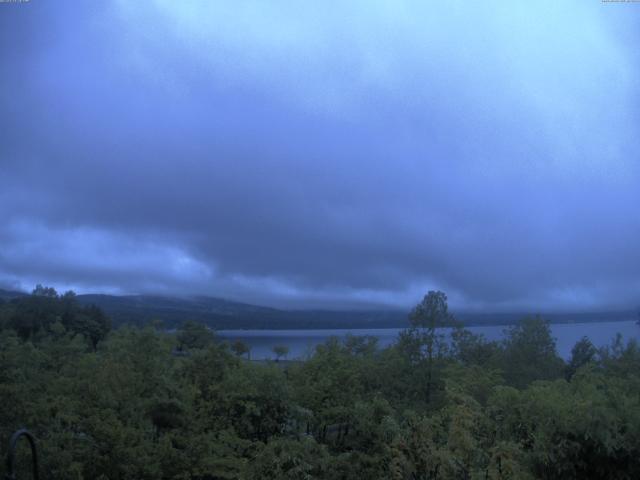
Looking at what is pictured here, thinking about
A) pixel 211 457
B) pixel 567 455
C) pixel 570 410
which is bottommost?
pixel 211 457

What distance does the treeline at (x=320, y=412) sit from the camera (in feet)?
26.0

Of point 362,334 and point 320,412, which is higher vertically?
point 362,334

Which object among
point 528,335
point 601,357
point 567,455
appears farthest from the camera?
point 528,335

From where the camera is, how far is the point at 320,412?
44.9 ft

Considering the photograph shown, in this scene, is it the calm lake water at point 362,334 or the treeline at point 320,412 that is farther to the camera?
the calm lake water at point 362,334

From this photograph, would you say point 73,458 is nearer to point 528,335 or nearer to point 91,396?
point 91,396

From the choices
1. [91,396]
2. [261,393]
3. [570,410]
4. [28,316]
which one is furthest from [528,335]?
[28,316]

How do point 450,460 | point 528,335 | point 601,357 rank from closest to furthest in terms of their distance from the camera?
point 450,460 → point 601,357 → point 528,335

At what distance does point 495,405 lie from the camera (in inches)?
396

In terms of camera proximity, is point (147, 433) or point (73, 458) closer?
point (73, 458)

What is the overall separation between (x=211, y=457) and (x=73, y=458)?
7.96ft

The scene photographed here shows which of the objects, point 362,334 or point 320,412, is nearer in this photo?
point 320,412

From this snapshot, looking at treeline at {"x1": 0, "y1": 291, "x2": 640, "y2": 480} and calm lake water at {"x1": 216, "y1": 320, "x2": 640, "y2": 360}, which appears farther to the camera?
calm lake water at {"x1": 216, "y1": 320, "x2": 640, "y2": 360}

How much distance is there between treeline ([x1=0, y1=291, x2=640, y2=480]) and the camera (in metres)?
7.91
